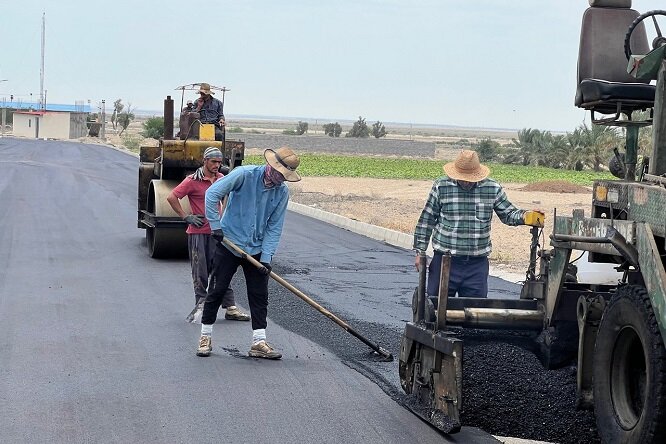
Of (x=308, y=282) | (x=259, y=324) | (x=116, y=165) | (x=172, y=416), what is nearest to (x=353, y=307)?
(x=308, y=282)

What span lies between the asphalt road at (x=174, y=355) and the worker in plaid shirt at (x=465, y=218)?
94cm

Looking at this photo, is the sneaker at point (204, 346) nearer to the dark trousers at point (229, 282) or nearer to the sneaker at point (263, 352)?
the dark trousers at point (229, 282)

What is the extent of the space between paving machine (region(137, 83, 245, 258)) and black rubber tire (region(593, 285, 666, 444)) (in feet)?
29.1

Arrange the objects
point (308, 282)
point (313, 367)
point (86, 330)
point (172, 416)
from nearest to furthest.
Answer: point (172, 416), point (313, 367), point (86, 330), point (308, 282)

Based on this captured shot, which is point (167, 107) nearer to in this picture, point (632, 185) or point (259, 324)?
point (259, 324)

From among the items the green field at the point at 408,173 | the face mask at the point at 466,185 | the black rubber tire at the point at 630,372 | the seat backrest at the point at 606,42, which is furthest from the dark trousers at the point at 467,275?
the green field at the point at 408,173

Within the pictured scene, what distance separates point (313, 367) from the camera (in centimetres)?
865

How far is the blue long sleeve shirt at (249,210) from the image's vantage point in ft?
29.0

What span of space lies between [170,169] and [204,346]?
698 centimetres

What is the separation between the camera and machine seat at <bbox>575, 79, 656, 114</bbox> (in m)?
6.65

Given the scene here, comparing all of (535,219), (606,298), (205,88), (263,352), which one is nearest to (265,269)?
(263,352)

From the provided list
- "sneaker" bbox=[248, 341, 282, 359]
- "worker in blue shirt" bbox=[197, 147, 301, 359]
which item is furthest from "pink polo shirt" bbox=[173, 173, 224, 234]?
"sneaker" bbox=[248, 341, 282, 359]

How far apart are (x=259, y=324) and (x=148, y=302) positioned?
2.85 meters

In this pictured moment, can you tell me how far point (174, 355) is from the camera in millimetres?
8922
